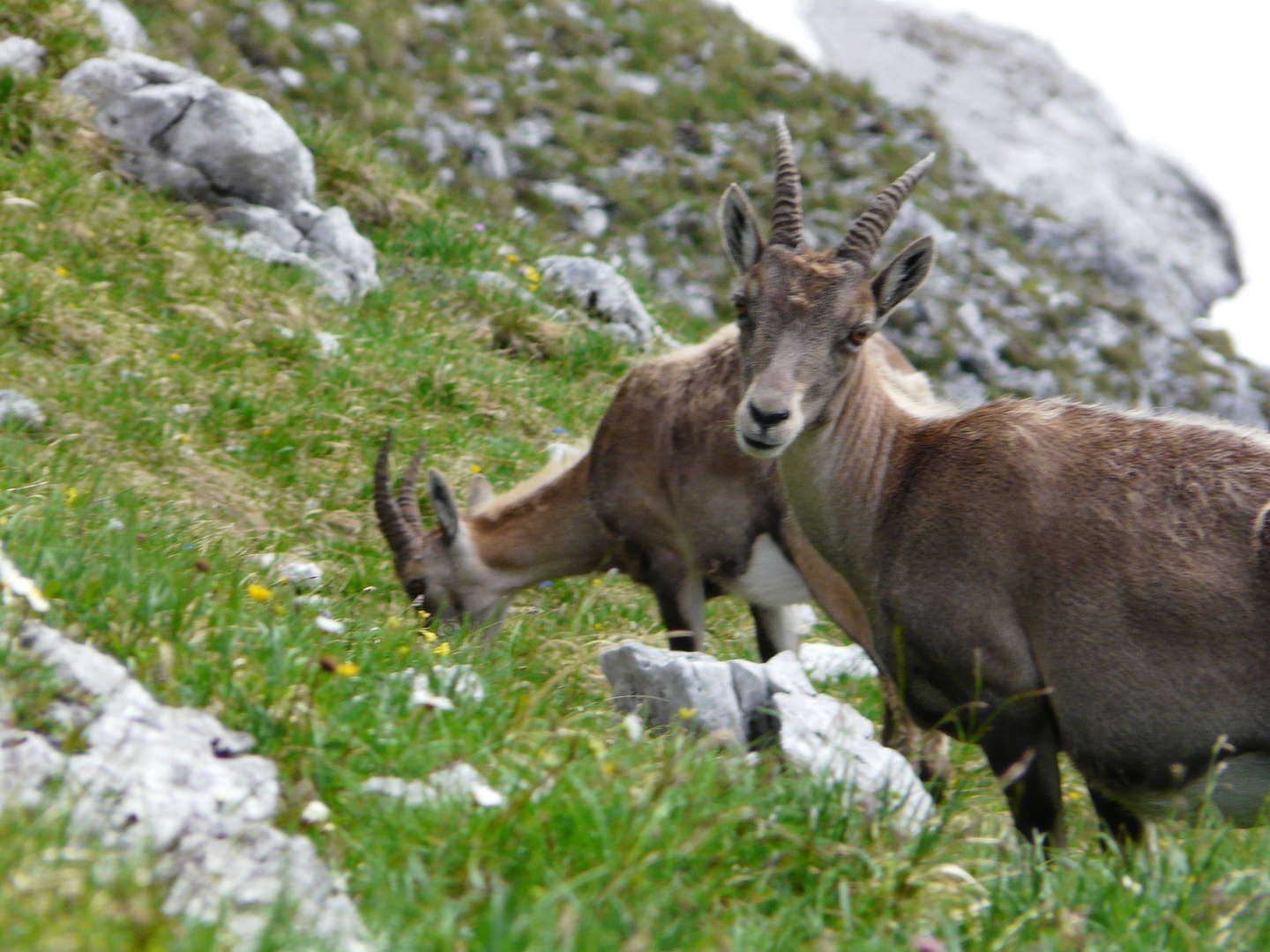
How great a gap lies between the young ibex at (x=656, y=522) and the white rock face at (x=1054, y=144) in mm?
16948

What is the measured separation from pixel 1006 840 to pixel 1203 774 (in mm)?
1249

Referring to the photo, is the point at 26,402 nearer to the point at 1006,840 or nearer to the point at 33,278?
the point at 33,278

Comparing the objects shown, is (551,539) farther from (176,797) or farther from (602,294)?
(176,797)

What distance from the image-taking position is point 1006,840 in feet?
13.2

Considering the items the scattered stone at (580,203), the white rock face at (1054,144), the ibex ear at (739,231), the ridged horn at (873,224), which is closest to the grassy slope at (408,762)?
the ibex ear at (739,231)

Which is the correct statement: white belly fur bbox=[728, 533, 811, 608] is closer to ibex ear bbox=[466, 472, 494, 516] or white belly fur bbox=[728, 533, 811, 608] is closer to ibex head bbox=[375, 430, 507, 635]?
ibex head bbox=[375, 430, 507, 635]

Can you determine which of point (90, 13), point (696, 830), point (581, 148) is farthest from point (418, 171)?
point (696, 830)

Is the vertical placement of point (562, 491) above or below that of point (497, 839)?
below

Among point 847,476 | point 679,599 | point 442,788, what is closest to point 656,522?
point 679,599

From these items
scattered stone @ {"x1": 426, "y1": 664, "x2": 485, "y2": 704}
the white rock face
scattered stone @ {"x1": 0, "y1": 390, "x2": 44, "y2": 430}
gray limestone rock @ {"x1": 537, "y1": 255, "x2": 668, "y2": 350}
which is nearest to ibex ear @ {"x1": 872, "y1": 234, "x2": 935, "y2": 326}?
scattered stone @ {"x1": 426, "y1": 664, "x2": 485, "y2": 704}

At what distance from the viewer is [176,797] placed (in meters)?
3.32

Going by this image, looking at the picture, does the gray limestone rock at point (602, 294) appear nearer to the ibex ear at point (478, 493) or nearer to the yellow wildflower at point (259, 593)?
the ibex ear at point (478, 493)

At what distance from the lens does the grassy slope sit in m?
3.18

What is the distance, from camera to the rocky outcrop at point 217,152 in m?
10.9
